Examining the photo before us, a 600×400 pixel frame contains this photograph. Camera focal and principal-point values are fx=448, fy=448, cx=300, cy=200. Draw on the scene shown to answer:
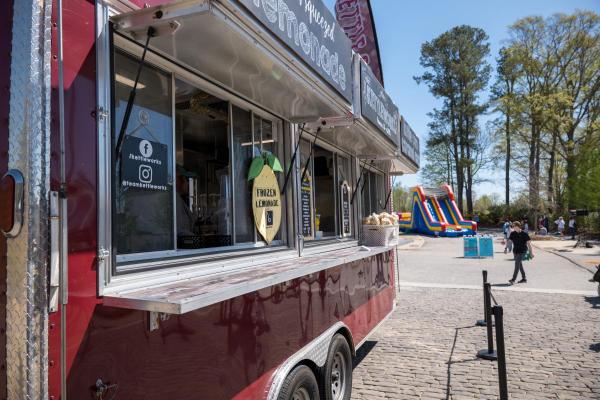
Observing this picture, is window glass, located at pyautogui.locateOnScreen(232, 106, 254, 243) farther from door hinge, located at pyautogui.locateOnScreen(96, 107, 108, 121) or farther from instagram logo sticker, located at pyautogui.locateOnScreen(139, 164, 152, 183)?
door hinge, located at pyautogui.locateOnScreen(96, 107, 108, 121)

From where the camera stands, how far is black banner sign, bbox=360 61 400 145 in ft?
14.0

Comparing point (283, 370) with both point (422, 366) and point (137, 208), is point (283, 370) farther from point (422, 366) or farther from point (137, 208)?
point (422, 366)

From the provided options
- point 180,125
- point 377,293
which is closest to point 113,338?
point 180,125

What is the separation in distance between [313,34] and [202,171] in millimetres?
1388

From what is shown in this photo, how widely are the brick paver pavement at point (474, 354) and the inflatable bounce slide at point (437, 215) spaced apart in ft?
72.3

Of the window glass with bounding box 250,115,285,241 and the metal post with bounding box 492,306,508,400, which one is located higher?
the window glass with bounding box 250,115,285,241

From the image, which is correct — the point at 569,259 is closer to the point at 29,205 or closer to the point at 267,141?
the point at 267,141

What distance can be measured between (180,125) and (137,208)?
0.94 meters

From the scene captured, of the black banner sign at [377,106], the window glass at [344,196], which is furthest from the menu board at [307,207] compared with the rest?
the window glass at [344,196]

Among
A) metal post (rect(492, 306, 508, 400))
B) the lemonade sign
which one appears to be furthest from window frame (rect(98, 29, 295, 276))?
metal post (rect(492, 306, 508, 400))

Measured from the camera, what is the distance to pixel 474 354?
220 inches

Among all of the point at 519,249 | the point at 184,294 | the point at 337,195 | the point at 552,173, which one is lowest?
the point at 519,249

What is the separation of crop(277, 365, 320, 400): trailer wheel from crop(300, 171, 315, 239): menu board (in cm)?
159

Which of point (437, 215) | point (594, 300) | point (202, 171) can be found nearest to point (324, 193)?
point (202, 171)
